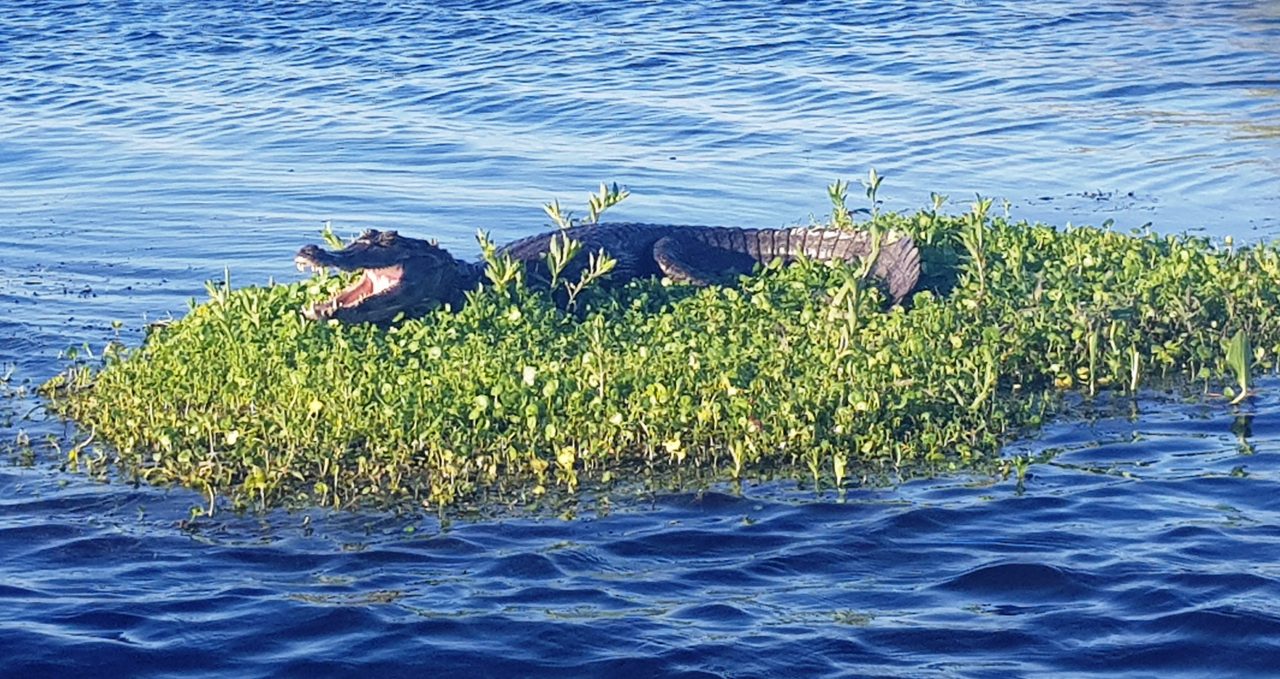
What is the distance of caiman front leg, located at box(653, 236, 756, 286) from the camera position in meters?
11.5

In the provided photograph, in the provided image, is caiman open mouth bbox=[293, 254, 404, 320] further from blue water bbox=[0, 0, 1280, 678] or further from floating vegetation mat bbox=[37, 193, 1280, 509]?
blue water bbox=[0, 0, 1280, 678]

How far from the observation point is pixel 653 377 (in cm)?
883

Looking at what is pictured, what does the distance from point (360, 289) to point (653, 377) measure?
226cm

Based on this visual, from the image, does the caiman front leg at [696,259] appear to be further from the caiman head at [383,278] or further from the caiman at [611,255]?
the caiman head at [383,278]

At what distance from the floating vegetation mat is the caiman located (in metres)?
0.23

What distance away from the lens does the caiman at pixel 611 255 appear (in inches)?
394

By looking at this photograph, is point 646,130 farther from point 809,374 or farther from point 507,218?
point 809,374

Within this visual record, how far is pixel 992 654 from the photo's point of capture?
6.54 m

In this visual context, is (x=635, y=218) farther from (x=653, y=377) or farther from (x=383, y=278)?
(x=653, y=377)

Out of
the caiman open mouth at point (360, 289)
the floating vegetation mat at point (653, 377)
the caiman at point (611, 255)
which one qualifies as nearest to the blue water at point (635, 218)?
the floating vegetation mat at point (653, 377)

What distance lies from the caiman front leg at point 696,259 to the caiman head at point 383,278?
1697 mm

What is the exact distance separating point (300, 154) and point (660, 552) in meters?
11.9

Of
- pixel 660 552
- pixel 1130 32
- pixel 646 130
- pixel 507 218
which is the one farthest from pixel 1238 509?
pixel 1130 32

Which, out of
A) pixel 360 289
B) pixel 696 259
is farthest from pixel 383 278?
pixel 696 259
